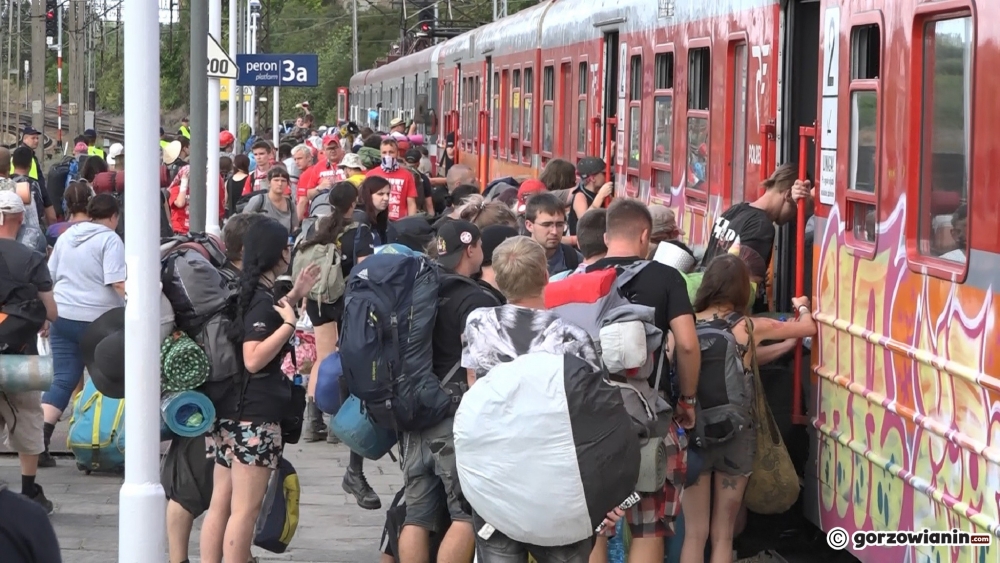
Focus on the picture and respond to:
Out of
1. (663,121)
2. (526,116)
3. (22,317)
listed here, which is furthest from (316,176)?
(22,317)

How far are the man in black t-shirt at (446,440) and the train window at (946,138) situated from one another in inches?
64.4

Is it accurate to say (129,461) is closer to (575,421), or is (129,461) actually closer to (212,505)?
(212,505)

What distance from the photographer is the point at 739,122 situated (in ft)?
28.0

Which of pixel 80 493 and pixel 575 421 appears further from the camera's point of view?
pixel 80 493

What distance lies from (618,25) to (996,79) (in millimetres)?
7155

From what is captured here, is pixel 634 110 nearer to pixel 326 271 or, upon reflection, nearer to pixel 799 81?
pixel 326 271

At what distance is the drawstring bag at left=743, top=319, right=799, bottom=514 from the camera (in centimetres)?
674

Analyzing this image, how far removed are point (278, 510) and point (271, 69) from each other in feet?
23.0

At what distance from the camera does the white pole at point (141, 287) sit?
5363 mm

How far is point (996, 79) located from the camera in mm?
4891

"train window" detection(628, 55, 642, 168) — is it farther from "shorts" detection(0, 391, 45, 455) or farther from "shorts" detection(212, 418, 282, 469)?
"shorts" detection(212, 418, 282, 469)

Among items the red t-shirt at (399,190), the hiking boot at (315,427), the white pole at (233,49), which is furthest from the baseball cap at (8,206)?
the white pole at (233,49)

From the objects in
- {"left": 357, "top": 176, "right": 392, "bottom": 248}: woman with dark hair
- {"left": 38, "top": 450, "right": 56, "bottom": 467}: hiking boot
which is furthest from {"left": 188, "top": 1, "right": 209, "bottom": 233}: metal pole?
{"left": 38, "top": 450, "right": 56, "bottom": 467}: hiking boot

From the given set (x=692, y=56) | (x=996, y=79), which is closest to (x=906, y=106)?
(x=996, y=79)
